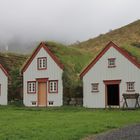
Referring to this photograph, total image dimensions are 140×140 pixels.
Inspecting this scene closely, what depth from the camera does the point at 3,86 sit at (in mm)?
54281

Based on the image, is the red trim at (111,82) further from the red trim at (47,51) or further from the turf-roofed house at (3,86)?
the turf-roofed house at (3,86)

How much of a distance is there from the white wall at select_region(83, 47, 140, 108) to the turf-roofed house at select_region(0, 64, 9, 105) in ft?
35.3

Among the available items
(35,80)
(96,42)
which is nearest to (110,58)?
(35,80)

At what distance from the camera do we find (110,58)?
45531mm

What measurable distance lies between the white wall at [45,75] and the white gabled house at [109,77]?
2938 millimetres

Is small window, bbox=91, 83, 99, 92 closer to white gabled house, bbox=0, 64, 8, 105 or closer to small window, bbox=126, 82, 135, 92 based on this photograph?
small window, bbox=126, 82, 135, 92

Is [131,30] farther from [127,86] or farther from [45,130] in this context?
[45,130]

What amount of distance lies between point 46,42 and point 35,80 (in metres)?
4.22

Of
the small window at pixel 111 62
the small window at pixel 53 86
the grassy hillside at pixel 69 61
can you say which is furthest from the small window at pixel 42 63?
the small window at pixel 111 62

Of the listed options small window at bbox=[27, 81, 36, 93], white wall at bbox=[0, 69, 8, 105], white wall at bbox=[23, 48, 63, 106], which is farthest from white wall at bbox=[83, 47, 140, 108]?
white wall at bbox=[0, 69, 8, 105]

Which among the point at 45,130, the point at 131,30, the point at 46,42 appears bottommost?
the point at 45,130

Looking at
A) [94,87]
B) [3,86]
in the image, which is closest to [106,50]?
[94,87]

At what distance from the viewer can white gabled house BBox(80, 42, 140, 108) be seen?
4425 cm

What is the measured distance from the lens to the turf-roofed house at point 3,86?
5394 cm
